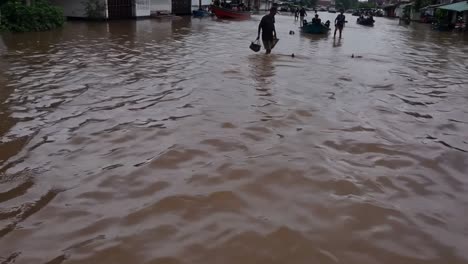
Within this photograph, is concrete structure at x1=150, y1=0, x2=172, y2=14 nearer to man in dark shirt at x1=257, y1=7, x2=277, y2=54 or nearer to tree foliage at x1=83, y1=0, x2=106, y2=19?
tree foliage at x1=83, y1=0, x2=106, y2=19

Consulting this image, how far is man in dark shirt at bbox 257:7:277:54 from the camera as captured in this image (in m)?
14.4

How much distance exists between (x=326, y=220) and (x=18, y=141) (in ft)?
15.6

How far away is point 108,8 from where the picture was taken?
31.3 meters

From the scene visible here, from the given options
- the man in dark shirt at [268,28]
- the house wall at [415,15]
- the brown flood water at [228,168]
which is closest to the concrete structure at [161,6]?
the man in dark shirt at [268,28]

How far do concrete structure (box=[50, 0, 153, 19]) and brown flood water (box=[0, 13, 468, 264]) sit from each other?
19.8 meters

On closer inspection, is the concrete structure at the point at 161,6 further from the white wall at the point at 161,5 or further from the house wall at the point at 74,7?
the house wall at the point at 74,7

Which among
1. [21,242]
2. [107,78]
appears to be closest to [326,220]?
[21,242]

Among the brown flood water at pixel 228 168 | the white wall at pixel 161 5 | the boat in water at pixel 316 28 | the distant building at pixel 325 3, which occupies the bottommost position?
the brown flood water at pixel 228 168

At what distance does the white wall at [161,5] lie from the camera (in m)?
38.6

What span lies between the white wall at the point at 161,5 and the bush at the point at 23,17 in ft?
56.0

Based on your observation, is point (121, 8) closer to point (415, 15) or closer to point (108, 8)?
point (108, 8)

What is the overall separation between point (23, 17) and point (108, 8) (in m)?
11.1

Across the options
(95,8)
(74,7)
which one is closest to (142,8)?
(95,8)

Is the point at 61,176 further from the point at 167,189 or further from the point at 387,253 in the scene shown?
the point at 387,253
